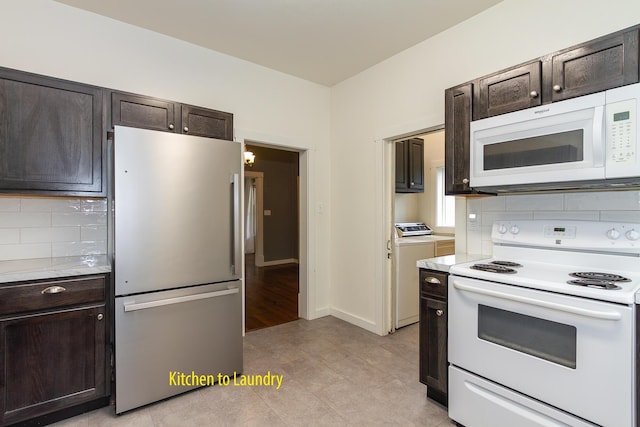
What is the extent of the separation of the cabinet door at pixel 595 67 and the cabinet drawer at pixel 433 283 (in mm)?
1192

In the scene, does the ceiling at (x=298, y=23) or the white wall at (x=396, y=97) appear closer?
the white wall at (x=396, y=97)

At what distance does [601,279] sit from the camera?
1563 mm

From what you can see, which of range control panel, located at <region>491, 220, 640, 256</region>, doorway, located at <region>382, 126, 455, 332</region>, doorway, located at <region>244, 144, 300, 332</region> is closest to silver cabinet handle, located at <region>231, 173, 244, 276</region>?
doorway, located at <region>382, 126, 455, 332</region>

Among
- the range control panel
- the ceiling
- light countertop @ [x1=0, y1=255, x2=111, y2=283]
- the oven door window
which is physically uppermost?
the ceiling

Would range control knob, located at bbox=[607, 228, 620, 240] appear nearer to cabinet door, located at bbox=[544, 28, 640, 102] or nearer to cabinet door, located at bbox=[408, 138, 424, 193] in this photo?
cabinet door, located at bbox=[544, 28, 640, 102]

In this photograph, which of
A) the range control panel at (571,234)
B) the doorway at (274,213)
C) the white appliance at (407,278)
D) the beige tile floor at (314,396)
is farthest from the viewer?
the doorway at (274,213)

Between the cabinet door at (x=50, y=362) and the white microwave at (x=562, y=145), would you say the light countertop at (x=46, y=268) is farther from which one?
the white microwave at (x=562, y=145)

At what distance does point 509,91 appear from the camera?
6.38ft

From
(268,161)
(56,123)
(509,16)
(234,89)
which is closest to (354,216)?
(234,89)

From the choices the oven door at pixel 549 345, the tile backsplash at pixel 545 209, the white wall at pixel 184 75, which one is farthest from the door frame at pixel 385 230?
the oven door at pixel 549 345

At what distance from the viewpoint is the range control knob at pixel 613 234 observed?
1.70 m

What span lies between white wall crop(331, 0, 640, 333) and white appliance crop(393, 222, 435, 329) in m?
0.22

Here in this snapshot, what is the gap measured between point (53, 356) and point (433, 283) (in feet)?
7.60

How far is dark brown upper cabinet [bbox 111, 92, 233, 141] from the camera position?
223 cm
